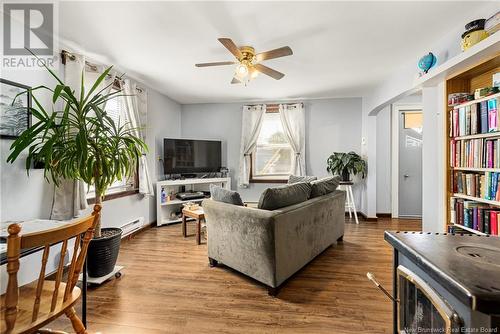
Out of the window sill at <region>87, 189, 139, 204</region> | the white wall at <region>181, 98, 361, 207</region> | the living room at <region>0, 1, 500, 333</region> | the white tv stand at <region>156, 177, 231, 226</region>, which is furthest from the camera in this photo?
the white wall at <region>181, 98, 361, 207</region>

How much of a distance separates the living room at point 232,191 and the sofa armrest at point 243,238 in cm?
→ 2

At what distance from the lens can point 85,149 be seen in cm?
180

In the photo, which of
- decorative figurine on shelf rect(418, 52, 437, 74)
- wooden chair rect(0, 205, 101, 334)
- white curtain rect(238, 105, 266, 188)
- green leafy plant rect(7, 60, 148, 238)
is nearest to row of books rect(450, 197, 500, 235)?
decorative figurine on shelf rect(418, 52, 437, 74)

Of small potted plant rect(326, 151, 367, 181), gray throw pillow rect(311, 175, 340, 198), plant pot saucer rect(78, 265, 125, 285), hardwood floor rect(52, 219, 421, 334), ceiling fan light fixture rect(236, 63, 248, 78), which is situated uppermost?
ceiling fan light fixture rect(236, 63, 248, 78)

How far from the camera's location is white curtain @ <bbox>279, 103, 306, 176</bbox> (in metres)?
4.77

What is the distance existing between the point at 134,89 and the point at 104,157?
6.50 ft

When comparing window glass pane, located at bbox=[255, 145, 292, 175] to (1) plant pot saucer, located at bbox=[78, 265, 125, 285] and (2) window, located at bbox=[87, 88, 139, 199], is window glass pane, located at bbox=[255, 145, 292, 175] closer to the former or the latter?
(2) window, located at bbox=[87, 88, 139, 199]

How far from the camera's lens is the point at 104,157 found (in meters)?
1.98

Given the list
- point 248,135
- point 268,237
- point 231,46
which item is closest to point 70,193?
point 268,237

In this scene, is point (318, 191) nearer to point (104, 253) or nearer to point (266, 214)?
point (266, 214)

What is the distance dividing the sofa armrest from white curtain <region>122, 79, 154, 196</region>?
65.7 inches

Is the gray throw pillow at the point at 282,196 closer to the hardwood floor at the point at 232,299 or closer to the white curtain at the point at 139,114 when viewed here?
the hardwood floor at the point at 232,299

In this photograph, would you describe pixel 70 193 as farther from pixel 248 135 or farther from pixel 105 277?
pixel 248 135

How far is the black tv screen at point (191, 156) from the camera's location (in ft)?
14.3
